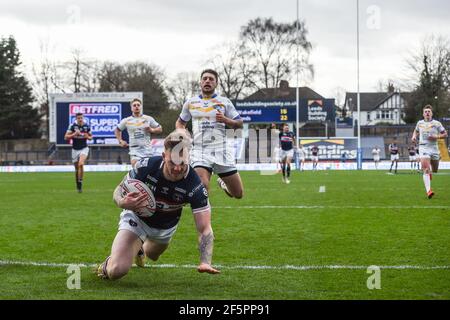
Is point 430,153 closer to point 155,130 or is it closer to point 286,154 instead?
point 155,130

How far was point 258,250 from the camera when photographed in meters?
8.58

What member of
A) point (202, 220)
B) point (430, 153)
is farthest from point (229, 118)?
point (430, 153)

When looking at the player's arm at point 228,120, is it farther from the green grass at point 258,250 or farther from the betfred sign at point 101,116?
the betfred sign at point 101,116

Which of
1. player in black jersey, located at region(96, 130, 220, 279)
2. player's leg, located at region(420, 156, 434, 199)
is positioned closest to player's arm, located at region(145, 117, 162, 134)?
player's leg, located at region(420, 156, 434, 199)

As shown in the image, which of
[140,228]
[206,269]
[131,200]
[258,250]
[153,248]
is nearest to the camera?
[206,269]

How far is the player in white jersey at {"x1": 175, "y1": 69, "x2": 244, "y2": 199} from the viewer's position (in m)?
10.4

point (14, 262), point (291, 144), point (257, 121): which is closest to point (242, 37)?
point (257, 121)

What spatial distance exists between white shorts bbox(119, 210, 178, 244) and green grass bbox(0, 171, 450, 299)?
42cm

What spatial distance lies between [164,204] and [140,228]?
16.2 inches

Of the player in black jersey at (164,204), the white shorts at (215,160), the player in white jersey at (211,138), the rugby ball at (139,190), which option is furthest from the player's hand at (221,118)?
the rugby ball at (139,190)

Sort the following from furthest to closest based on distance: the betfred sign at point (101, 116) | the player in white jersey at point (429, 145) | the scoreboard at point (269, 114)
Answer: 1. the scoreboard at point (269, 114)
2. the betfred sign at point (101, 116)
3. the player in white jersey at point (429, 145)

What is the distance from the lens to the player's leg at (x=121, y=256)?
21.1 ft

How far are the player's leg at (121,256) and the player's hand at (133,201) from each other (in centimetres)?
50

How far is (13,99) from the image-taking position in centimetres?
7744
